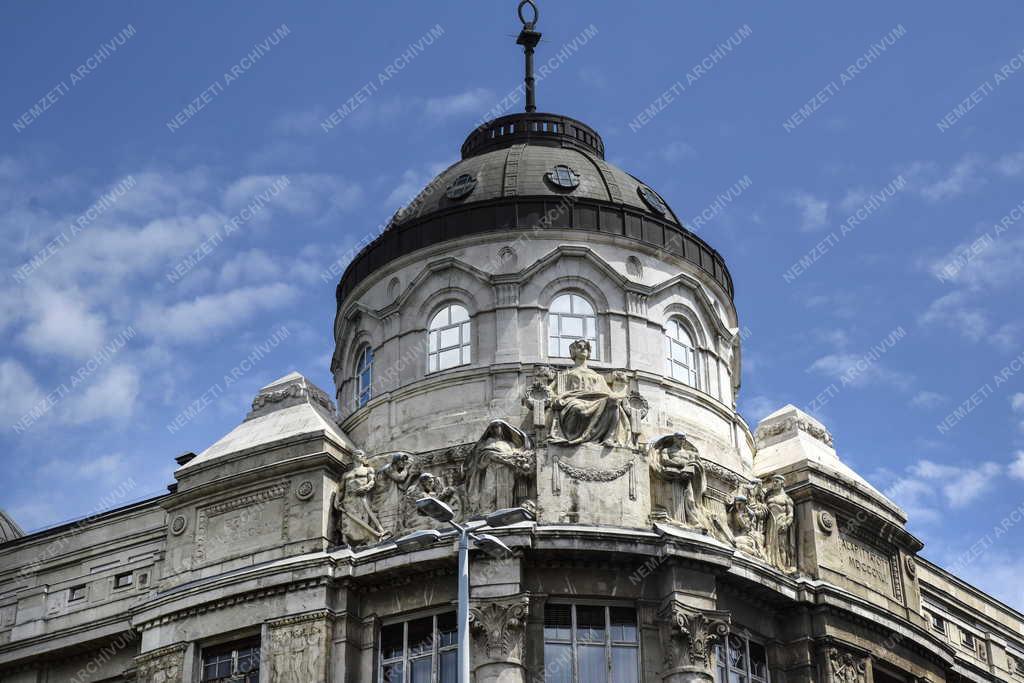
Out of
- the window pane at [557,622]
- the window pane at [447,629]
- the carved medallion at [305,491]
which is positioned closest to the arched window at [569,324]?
the carved medallion at [305,491]

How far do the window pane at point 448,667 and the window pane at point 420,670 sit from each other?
349 mm

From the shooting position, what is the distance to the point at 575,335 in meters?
47.8

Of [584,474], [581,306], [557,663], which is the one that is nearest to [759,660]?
[557,663]

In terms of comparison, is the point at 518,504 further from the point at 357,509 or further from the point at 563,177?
the point at 563,177

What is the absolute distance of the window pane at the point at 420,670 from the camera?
4269 cm

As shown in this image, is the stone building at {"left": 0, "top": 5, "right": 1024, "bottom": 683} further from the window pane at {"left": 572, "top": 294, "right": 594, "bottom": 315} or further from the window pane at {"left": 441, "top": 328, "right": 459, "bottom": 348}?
the window pane at {"left": 572, "top": 294, "right": 594, "bottom": 315}

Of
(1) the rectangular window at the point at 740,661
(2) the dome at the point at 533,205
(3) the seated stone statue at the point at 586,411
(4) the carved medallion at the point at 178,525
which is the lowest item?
(1) the rectangular window at the point at 740,661

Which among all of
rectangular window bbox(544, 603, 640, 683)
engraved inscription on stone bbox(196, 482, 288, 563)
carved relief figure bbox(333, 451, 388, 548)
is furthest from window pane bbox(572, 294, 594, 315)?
engraved inscription on stone bbox(196, 482, 288, 563)

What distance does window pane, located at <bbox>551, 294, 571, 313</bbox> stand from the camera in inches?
1895

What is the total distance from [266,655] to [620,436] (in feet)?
32.8

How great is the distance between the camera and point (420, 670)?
4281 centimetres

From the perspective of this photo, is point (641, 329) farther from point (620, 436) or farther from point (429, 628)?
point (429, 628)

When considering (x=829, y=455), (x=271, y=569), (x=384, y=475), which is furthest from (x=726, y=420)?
(x=271, y=569)

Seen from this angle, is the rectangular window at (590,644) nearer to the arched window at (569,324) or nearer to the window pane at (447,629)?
the window pane at (447,629)
